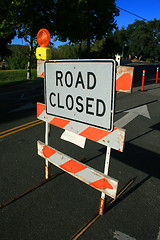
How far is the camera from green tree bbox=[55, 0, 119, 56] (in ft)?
54.7

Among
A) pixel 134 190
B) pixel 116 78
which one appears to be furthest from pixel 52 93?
pixel 134 190

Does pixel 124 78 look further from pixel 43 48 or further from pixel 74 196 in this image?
pixel 74 196

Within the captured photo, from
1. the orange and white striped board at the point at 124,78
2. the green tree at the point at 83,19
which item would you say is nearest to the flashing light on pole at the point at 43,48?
the orange and white striped board at the point at 124,78

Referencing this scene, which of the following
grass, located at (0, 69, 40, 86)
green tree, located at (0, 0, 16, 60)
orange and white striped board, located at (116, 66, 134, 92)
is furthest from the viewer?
grass, located at (0, 69, 40, 86)

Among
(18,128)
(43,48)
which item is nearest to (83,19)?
(18,128)

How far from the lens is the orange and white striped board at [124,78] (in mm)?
2205

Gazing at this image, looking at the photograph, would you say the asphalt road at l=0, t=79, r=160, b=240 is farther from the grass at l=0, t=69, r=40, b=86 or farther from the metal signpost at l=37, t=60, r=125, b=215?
the grass at l=0, t=69, r=40, b=86

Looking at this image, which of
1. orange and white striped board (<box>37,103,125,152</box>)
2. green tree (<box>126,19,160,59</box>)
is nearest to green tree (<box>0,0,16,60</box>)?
orange and white striped board (<box>37,103,125,152</box>)

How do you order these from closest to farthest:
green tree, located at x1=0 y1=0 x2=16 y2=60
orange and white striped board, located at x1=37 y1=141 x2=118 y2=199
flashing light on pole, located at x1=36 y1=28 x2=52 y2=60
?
orange and white striped board, located at x1=37 y1=141 x2=118 y2=199 < flashing light on pole, located at x1=36 y1=28 x2=52 y2=60 < green tree, located at x1=0 y1=0 x2=16 y2=60

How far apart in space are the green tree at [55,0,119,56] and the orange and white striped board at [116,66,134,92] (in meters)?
16.5

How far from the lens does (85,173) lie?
270 cm

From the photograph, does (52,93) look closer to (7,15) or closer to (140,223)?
(140,223)

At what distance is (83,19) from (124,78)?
64.7 ft

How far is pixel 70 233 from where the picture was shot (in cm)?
246
